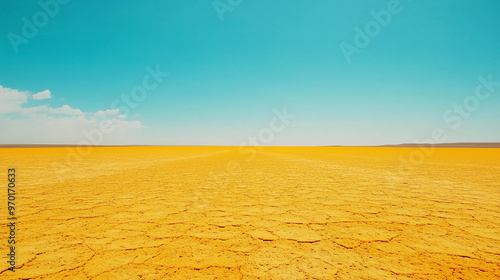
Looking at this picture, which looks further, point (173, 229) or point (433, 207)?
point (433, 207)

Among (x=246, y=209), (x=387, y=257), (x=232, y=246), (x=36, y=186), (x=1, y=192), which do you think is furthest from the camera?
(x=36, y=186)

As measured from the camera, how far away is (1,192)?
378 centimetres

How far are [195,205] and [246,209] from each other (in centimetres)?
71

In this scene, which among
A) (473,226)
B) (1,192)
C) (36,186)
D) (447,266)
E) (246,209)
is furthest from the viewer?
(36,186)

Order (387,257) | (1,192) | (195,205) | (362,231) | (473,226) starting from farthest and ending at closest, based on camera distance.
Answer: (1,192), (195,205), (473,226), (362,231), (387,257)

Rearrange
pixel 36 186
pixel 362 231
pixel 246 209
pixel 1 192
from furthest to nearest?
pixel 36 186
pixel 1 192
pixel 246 209
pixel 362 231

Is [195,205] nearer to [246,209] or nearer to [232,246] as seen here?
[246,209]

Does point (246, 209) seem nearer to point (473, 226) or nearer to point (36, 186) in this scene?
point (473, 226)

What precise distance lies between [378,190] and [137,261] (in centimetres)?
388

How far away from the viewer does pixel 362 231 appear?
2.10 metres

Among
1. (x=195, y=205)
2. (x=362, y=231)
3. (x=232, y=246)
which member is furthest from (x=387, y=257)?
(x=195, y=205)

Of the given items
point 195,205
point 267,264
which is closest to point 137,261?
point 267,264

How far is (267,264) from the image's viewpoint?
1.53 meters

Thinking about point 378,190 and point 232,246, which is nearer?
point 232,246
